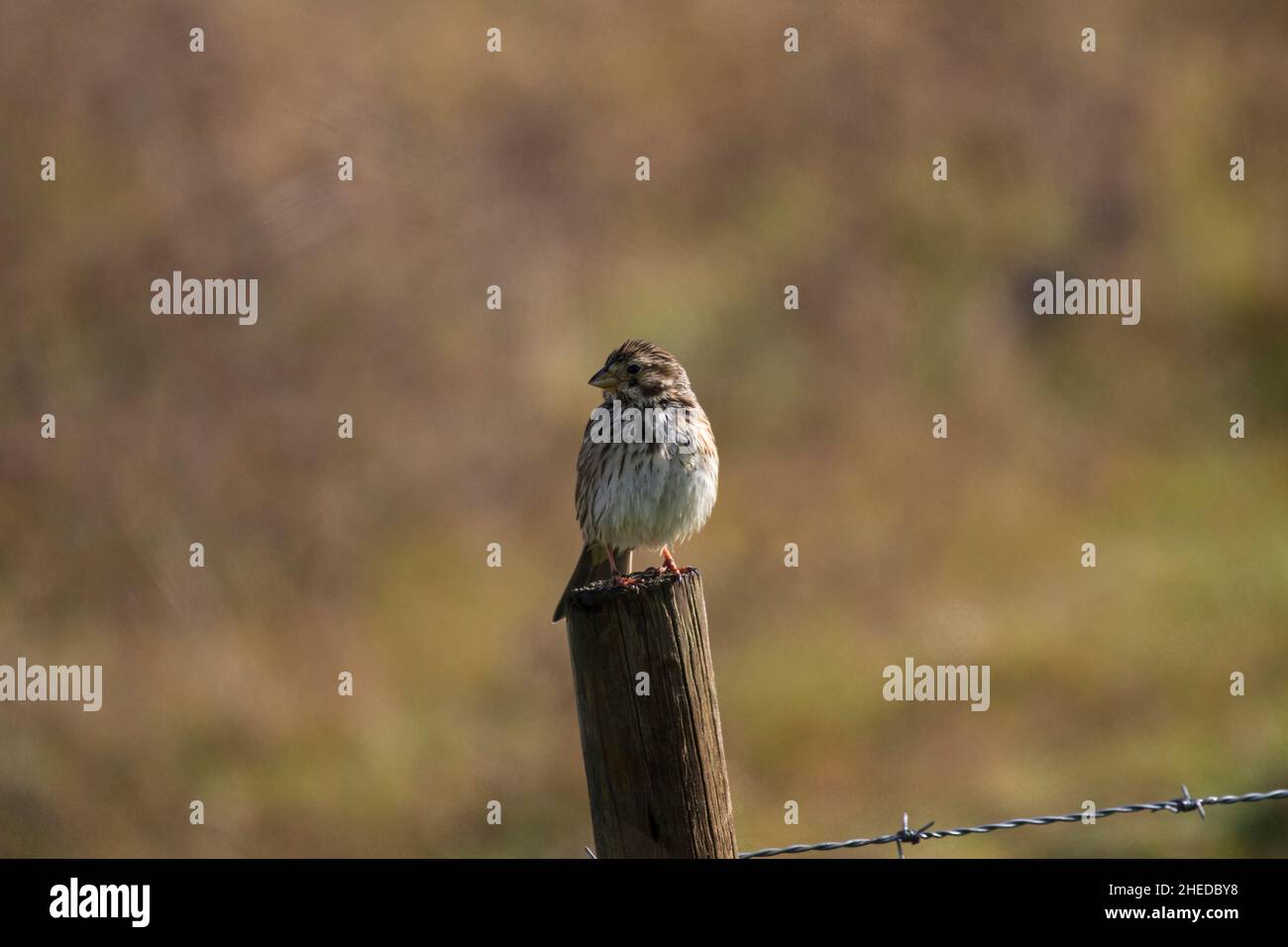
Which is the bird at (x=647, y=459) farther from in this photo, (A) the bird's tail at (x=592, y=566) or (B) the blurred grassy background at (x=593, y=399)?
(B) the blurred grassy background at (x=593, y=399)

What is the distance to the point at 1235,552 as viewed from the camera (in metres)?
15.2

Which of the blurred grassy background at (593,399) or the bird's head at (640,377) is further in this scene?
the blurred grassy background at (593,399)

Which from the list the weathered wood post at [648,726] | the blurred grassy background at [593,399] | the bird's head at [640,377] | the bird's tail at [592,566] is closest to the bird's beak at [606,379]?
the bird's head at [640,377]

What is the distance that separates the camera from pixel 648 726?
4.39m

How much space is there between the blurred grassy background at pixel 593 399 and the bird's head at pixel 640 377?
4.80 metres

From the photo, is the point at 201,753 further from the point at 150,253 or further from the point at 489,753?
the point at 150,253

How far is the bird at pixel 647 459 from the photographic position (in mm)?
7250

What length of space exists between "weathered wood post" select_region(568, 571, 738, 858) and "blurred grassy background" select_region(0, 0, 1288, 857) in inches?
274

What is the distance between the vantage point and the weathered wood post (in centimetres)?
439

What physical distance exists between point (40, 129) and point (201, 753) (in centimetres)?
691

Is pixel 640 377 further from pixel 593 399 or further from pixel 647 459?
pixel 593 399

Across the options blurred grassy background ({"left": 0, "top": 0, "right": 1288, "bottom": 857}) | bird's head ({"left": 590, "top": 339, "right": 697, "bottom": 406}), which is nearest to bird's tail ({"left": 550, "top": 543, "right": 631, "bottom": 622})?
bird's head ({"left": 590, "top": 339, "right": 697, "bottom": 406})

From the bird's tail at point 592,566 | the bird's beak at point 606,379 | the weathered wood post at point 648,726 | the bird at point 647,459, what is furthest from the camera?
the bird's tail at point 592,566
